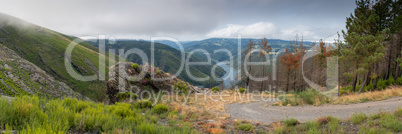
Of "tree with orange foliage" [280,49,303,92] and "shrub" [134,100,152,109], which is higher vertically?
"tree with orange foliage" [280,49,303,92]

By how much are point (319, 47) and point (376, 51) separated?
18.1 metres

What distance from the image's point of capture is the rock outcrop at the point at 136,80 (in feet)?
46.9

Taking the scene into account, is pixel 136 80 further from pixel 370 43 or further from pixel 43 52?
pixel 43 52

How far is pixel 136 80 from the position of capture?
1512cm

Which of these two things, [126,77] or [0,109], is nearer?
[0,109]

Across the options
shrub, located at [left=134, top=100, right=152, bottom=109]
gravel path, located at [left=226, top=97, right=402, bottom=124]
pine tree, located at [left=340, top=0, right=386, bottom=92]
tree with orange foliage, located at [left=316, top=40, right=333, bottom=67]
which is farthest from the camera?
tree with orange foliage, located at [left=316, top=40, right=333, bottom=67]

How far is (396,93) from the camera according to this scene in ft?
41.7

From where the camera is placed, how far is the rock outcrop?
14.3 meters

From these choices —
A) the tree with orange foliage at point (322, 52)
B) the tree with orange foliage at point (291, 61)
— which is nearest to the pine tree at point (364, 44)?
the tree with orange foliage at point (291, 61)

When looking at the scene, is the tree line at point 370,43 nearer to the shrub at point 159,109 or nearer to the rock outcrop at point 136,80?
the rock outcrop at point 136,80

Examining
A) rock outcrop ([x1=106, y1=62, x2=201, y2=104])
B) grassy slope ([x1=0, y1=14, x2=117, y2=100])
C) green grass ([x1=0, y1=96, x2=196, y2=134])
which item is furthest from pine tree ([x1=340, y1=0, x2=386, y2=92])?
grassy slope ([x1=0, y1=14, x2=117, y2=100])

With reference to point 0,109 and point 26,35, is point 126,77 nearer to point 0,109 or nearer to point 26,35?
point 0,109

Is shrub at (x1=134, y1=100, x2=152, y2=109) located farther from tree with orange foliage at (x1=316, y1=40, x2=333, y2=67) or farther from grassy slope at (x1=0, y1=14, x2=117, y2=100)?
grassy slope at (x1=0, y1=14, x2=117, y2=100)

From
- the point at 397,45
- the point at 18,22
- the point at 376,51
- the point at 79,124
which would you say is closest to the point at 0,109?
the point at 79,124
